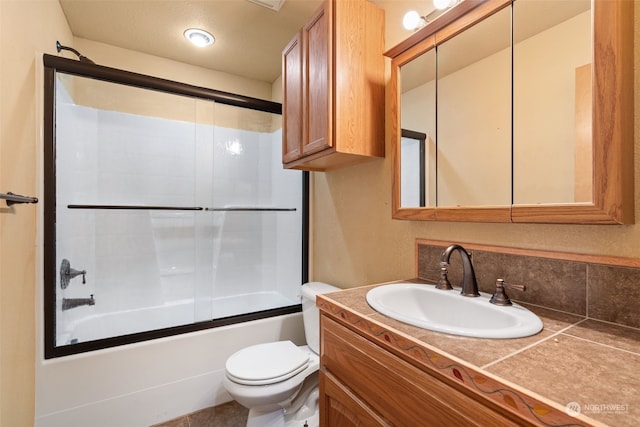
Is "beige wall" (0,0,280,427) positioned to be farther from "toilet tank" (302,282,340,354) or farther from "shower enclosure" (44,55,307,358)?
"toilet tank" (302,282,340,354)

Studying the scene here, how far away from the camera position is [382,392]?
77 cm

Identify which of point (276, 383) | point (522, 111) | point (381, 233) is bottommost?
point (276, 383)

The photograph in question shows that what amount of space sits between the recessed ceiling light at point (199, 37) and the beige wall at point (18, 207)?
0.76 meters

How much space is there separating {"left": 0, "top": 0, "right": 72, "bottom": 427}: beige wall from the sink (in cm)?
146

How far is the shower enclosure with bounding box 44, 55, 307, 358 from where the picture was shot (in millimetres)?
1878

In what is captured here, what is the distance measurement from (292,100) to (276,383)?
1515mm

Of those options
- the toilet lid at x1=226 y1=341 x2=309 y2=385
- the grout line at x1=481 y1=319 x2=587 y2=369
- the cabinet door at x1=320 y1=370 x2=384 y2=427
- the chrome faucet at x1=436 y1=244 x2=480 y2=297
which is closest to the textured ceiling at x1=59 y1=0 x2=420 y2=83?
the chrome faucet at x1=436 y1=244 x2=480 y2=297

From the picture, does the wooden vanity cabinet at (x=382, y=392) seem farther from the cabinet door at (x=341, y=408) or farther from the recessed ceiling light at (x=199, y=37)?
the recessed ceiling light at (x=199, y=37)

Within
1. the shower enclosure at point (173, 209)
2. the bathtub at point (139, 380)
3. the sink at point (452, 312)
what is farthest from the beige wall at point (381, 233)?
the bathtub at point (139, 380)

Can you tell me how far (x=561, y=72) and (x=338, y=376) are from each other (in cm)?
117

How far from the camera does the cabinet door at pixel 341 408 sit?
811 mm

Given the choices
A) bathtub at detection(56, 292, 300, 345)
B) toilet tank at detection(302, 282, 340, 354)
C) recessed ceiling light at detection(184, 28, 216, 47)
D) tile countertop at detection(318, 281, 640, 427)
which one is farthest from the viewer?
recessed ceiling light at detection(184, 28, 216, 47)

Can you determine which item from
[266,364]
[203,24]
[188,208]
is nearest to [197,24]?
[203,24]

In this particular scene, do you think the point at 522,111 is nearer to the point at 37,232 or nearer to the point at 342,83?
the point at 342,83
